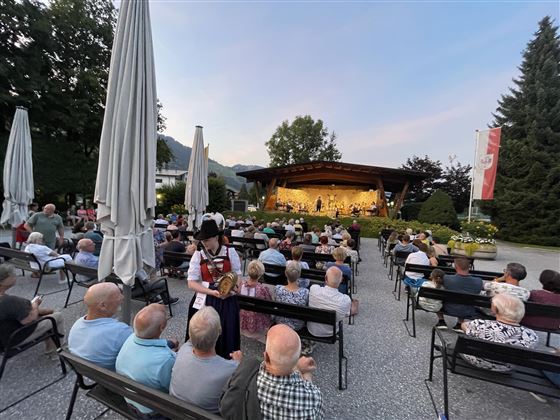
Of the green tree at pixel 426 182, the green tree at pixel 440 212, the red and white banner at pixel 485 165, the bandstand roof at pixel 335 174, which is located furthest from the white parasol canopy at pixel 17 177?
the green tree at pixel 426 182

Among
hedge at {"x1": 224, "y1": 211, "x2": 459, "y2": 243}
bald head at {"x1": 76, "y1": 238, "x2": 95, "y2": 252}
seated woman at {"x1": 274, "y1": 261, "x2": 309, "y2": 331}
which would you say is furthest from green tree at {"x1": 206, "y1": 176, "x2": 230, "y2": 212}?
seated woman at {"x1": 274, "y1": 261, "x2": 309, "y2": 331}

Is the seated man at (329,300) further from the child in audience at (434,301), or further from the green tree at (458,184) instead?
the green tree at (458,184)

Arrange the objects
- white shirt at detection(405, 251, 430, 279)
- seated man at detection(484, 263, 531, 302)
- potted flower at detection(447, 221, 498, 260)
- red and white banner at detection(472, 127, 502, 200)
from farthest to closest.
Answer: red and white banner at detection(472, 127, 502, 200) → potted flower at detection(447, 221, 498, 260) → white shirt at detection(405, 251, 430, 279) → seated man at detection(484, 263, 531, 302)

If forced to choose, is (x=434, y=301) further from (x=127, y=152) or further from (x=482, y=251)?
(x=482, y=251)

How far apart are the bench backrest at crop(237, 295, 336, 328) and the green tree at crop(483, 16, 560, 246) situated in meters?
22.5

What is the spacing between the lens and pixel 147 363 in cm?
164

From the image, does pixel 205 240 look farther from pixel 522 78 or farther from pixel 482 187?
pixel 522 78

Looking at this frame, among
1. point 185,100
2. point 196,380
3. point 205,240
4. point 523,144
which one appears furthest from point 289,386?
point 523,144

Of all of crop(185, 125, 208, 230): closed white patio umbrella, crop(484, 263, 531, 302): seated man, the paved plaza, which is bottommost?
the paved plaza

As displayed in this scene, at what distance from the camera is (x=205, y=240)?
2357 millimetres

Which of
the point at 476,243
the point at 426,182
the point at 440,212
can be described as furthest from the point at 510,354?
the point at 426,182

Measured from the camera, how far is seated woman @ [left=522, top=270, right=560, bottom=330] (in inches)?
123

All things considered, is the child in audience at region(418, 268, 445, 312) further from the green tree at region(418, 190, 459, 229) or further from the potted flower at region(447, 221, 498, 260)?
the green tree at region(418, 190, 459, 229)

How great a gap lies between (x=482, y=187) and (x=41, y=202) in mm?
25847
